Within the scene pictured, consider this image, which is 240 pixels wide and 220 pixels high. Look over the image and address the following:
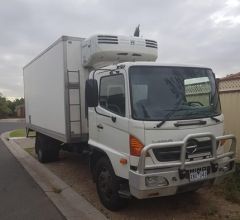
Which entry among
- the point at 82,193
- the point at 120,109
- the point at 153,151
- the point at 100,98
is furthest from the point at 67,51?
the point at 153,151

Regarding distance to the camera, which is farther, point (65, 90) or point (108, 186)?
point (65, 90)

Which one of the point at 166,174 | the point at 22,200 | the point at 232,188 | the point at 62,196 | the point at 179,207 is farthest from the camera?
the point at 62,196

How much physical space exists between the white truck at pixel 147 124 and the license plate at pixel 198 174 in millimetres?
15

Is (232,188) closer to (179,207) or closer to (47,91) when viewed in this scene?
(179,207)

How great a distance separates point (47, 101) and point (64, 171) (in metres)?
1.96

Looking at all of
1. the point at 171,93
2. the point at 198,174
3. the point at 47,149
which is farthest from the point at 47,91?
the point at 198,174

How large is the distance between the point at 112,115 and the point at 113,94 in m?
0.36

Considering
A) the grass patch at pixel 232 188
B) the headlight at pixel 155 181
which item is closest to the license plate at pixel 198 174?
the headlight at pixel 155 181

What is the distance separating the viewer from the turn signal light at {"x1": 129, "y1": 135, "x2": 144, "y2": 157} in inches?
205

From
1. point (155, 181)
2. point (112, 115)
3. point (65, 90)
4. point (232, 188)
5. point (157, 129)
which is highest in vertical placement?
point (65, 90)

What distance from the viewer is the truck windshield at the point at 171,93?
17.8ft

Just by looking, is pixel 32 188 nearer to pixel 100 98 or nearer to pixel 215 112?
pixel 100 98

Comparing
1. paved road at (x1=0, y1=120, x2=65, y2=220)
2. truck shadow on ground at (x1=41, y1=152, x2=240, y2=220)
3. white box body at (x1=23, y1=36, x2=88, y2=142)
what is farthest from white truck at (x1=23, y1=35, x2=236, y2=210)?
paved road at (x1=0, y1=120, x2=65, y2=220)

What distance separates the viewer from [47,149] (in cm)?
1088
